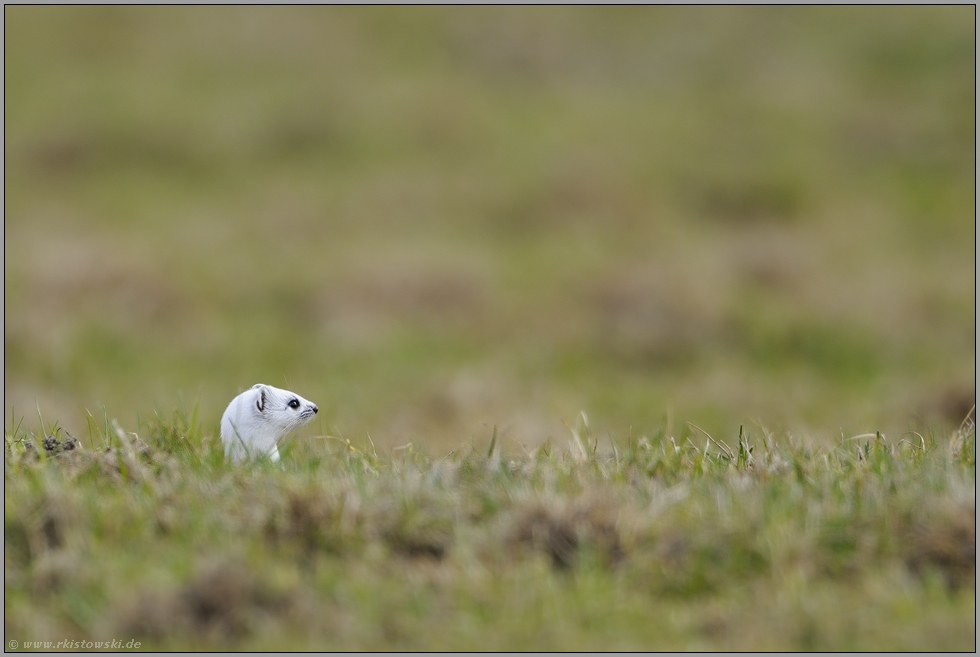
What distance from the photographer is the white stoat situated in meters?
3.90

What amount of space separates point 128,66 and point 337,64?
409 centimetres

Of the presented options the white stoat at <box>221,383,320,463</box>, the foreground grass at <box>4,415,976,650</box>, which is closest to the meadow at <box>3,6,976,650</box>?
the foreground grass at <box>4,415,976,650</box>

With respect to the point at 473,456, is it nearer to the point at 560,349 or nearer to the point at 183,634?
the point at 183,634

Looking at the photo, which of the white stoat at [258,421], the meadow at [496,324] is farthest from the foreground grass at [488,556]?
the white stoat at [258,421]

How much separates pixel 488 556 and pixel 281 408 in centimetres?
145

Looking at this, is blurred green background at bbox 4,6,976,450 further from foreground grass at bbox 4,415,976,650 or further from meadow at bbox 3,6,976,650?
foreground grass at bbox 4,415,976,650

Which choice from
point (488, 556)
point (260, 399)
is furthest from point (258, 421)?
point (488, 556)

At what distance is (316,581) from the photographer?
290cm

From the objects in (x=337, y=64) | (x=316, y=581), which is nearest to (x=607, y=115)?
(x=337, y=64)

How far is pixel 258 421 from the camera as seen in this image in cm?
403

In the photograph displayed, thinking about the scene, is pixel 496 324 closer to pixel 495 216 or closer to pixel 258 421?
pixel 495 216

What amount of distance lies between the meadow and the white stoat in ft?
0.43

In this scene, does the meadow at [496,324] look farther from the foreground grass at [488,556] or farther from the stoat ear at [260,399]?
the stoat ear at [260,399]

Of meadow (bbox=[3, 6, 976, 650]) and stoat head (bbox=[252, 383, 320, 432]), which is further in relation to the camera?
stoat head (bbox=[252, 383, 320, 432])
